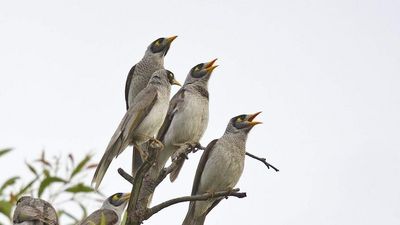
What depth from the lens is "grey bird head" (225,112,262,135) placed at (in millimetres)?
9453

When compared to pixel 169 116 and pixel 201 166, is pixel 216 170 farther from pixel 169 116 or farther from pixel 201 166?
pixel 169 116

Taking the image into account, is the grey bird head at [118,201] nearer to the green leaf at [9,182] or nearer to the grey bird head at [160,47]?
the grey bird head at [160,47]

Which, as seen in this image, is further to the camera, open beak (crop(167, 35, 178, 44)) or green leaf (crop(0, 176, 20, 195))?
open beak (crop(167, 35, 178, 44))

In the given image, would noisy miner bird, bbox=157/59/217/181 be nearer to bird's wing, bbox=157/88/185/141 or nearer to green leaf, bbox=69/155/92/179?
bird's wing, bbox=157/88/185/141

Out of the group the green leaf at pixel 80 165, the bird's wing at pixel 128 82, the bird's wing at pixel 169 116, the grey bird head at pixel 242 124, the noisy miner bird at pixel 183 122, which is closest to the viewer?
the green leaf at pixel 80 165

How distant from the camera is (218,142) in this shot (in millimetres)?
9070

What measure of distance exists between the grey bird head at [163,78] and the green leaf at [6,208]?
4926mm

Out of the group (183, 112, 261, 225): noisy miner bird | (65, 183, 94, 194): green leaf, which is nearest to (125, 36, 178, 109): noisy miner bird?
(183, 112, 261, 225): noisy miner bird

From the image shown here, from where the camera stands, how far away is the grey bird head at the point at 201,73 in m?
9.77

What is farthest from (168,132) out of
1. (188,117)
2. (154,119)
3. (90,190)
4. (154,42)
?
(90,190)

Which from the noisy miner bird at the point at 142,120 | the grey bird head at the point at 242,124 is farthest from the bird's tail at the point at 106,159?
the grey bird head at the point at 242,124

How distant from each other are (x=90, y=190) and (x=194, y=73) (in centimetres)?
571

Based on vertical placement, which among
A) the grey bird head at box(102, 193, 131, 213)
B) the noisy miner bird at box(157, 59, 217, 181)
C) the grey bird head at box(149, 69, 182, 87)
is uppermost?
the grey bird head at box(149, 69, 182, 87)

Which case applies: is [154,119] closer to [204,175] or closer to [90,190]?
[204,175]
